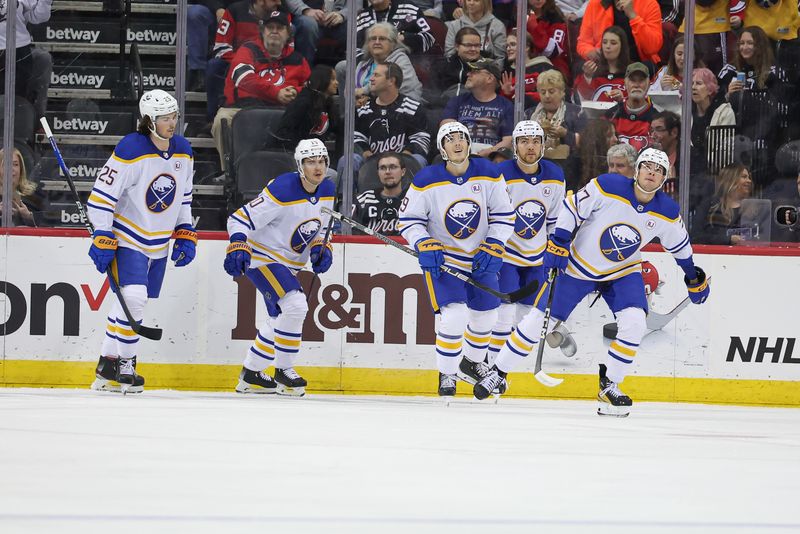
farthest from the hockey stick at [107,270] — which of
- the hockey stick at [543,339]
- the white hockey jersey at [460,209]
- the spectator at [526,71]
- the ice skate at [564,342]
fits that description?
the spectator at [526,71]

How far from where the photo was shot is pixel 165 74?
22.7ft

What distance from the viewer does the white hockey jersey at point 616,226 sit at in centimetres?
577

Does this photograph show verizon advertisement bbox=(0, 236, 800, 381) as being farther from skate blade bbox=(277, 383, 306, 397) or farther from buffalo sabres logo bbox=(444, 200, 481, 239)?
buffalo sabres logo bbox=(444, 200, 481, 239)

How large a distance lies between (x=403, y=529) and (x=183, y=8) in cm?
495

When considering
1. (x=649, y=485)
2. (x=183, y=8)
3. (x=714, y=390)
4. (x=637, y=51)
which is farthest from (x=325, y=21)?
(x=649, y=485)

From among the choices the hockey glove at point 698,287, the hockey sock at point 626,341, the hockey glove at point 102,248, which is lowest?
the hockey sock at point 626,341

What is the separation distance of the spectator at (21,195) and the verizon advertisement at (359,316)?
0.14 metres

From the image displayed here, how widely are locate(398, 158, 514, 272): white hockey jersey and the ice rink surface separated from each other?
1.11 meters

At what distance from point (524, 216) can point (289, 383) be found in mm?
1444

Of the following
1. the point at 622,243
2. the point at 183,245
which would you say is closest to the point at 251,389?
the point at 183,245

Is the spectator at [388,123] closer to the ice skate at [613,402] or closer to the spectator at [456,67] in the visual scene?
the spectator at [456,67]

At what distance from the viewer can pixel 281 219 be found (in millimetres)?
6320

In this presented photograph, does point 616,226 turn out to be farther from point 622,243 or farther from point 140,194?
point 140,194

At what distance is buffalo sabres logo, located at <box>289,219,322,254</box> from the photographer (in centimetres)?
634
